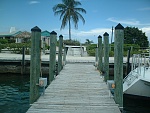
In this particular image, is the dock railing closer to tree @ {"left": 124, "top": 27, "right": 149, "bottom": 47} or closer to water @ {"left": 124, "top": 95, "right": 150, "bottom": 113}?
water @ {"left": 124, "top": 95, "right": 150, "bottom": 113}

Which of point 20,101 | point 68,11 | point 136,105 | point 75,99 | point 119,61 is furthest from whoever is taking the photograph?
point 68,11

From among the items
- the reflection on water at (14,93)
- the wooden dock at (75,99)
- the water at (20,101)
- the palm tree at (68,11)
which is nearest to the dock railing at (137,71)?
the water at (20,101)

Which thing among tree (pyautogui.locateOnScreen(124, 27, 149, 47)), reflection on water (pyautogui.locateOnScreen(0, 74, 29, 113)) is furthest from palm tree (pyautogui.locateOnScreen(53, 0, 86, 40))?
reflection on water (pyautogui.locateOnScreen(0, 74, 29, 113))

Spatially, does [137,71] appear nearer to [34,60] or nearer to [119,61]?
[119,61]

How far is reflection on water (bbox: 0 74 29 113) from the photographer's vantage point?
9836mm

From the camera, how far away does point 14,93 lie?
1276cm

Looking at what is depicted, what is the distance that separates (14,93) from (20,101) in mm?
1891

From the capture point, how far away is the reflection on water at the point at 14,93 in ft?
32.3

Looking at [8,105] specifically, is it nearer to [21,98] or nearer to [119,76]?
[21,98]

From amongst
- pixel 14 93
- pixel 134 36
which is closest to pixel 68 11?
pixel 134 36

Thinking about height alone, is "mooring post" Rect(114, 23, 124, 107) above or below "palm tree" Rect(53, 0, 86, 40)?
below

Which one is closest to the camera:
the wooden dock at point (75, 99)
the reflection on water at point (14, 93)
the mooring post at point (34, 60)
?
the wooden dock at point (75, 99)

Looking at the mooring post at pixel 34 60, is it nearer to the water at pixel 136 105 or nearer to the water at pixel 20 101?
the water at pixel 20 101

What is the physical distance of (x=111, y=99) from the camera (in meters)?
7.21
